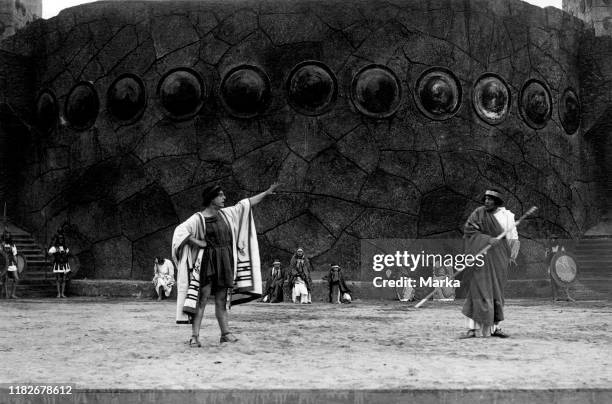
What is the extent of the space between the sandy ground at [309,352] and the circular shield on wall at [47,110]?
8.23 metres

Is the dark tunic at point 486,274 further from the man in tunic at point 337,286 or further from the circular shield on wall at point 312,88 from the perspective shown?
the circular shield on wall at point 312,88

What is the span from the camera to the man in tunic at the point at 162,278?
1683 centimetres

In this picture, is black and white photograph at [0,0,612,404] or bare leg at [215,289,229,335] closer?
bare leg at [215,289,229,335]

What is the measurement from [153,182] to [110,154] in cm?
146

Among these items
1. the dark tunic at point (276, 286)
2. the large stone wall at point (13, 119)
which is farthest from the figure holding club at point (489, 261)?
the large stone wall at point (13, 119)

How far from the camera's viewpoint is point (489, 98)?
1727 cm

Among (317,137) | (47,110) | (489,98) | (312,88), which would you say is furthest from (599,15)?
(47,110)

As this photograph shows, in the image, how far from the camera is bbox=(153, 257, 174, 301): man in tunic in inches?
663

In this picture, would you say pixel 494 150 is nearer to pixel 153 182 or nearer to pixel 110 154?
pixel 153 182

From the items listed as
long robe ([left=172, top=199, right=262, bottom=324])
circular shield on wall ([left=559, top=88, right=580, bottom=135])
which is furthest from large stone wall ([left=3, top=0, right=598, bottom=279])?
long robe ([left=172, top=199, right=262, bottom=324])

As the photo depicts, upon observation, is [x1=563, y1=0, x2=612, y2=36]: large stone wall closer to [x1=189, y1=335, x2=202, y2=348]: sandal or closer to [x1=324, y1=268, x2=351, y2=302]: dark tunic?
[x1=324, y1=268, x2=351, y2=302]: dark tunic

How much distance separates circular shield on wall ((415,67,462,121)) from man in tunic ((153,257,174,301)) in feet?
23.0

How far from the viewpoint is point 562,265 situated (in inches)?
628

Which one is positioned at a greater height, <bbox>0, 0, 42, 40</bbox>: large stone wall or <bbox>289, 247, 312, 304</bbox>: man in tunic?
<bbox>0, 0, 42, 40</bbox>: large stone wall
